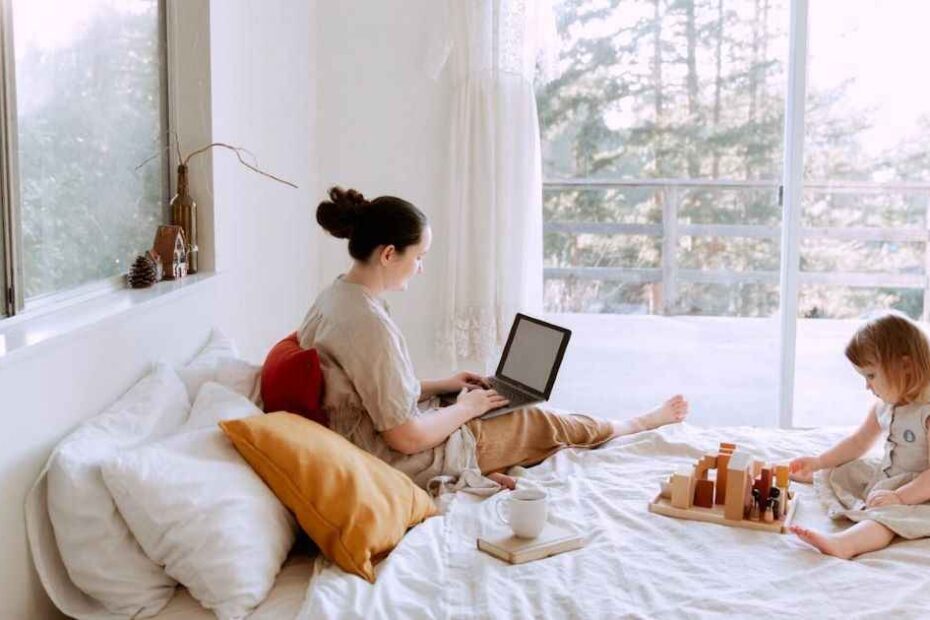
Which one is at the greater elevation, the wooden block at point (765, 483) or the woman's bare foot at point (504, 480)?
the wooden block at point (765, 483)

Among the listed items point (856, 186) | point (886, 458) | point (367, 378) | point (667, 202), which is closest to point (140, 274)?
→ point (367, 378)

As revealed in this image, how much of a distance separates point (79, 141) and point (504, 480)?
3.91ft

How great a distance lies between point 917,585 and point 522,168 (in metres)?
2.45

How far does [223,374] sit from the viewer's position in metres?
2.46

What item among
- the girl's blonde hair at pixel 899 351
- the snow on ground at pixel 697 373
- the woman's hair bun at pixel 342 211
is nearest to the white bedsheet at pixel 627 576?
the girl's blonde hair at pixel 899 351

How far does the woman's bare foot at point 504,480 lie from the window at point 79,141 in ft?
3.28

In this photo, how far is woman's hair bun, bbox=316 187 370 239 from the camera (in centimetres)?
258

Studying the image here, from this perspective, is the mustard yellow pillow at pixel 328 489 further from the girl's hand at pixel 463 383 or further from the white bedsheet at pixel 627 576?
the girl's hand at pixel 463 383

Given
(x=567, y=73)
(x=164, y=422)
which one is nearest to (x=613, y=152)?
(x=567, y=73)

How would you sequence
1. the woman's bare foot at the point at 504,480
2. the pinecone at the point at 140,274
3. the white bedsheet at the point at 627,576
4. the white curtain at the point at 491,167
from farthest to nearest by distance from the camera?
the white curtain at the point at 491,167
the pinecone at the point at 140,274
the woman's bare foot at the point at 504,480
the white bedsheet at the point at 627,576

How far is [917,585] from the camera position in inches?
73.6

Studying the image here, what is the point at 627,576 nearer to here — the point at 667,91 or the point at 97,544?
the point at 97,544

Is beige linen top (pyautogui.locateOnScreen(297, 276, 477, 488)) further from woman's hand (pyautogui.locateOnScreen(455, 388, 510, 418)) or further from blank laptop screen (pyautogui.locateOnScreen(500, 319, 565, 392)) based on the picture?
blank laptop screen (pyautogui.locateOnScreen(500, 319, 565, 392))

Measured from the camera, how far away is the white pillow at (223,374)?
2416 mm
